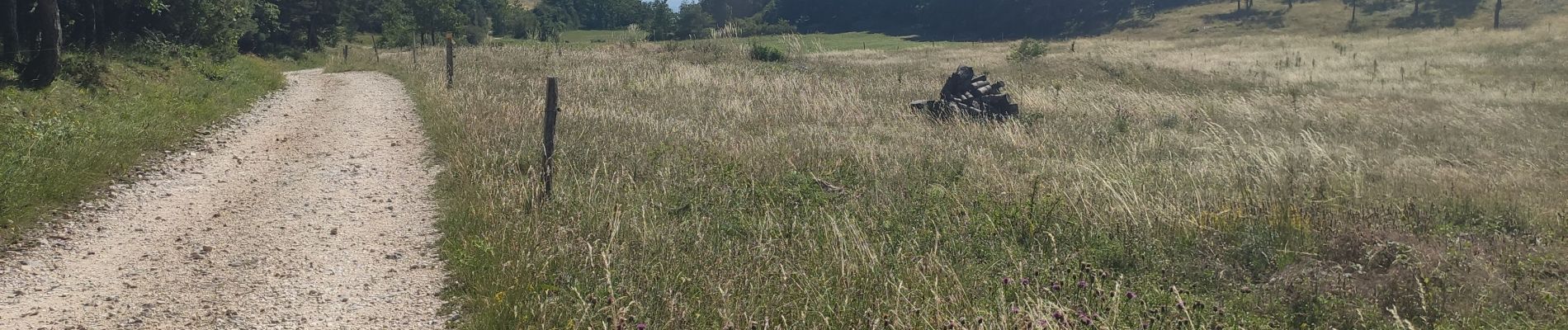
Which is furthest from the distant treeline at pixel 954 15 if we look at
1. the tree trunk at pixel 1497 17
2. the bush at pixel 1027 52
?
the bush at pixel 1027 52

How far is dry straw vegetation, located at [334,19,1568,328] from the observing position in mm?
5453

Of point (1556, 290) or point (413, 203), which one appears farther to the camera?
point (413, 203)

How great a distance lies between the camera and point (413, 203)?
8047 millimetres

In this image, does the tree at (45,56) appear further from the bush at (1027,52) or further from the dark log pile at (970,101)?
the bush at (1027,52)

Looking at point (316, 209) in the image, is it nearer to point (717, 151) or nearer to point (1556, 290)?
point (717, 151)

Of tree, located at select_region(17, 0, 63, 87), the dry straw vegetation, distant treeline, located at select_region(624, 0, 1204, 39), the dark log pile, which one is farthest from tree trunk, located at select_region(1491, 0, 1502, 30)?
tree, located at select_region(17, 0, 63, 87)

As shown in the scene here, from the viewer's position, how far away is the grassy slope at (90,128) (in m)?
7.20

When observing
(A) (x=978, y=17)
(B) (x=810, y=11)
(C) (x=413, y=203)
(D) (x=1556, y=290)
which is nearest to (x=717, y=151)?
(C) (x=413, y=203)

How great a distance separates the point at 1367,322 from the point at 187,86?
18800 mm

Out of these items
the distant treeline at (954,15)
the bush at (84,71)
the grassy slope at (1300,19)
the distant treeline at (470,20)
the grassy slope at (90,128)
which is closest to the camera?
the grassy slope at (90,128)

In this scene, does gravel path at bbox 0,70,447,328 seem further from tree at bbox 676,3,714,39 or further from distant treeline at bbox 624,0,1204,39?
distant treeline at bbox 624,0,1204,39

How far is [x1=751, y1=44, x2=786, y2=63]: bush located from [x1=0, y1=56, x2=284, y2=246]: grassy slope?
17705 millimetres

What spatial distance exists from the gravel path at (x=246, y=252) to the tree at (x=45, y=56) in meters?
5.36

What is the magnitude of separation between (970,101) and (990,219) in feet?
31.5
